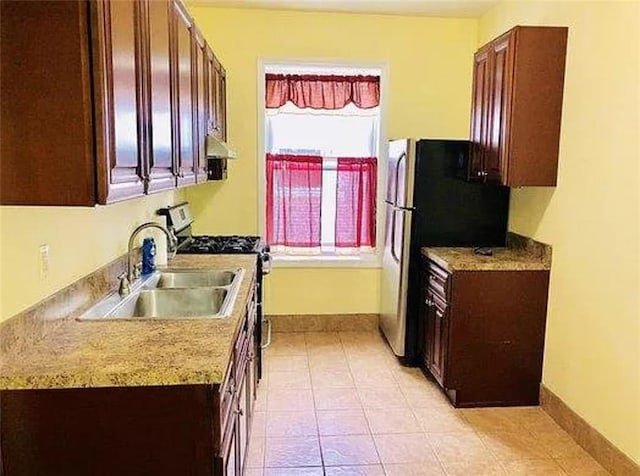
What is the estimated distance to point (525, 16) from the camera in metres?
3.64

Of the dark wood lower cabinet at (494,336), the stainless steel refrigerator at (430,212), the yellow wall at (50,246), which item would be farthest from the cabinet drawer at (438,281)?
the yellow wall at (50,246)

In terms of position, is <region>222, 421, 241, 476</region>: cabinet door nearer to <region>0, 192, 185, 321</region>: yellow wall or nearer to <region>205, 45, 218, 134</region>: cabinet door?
<region>0, 192, 185, 321</region>: yellow wall

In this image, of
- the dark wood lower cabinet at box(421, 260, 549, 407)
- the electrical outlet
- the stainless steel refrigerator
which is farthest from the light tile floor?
the electrical outlet

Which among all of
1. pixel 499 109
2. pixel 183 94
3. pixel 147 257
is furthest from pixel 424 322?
pixel 183 94

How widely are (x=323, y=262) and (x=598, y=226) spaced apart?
2.40 metres

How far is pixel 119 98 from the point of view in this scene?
5.04ft

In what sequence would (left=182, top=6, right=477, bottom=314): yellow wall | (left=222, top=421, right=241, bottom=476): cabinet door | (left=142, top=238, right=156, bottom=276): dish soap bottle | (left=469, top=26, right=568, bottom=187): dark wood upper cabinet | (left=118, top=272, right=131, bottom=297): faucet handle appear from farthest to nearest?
1. (left=182, top=6, right=477, bottom=314): yellow wall
2. (left=469, top=26, right=568, bottom=187): dark wood upper cabinet
3. (left=142, top=238, right=156, bottom=276): dish soap bottle
4. (left=118, top=272, right=131, bottom=297): faucet handle
5. (left=222, top=421, right=241, bottom=476): cabinet door

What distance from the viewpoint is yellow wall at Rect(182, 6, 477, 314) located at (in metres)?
4.37

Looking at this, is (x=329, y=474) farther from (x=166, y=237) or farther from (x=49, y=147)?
(x=49, y=147)

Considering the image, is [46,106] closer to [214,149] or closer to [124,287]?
[124,287]

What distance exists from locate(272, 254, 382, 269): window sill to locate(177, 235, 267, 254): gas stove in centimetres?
74

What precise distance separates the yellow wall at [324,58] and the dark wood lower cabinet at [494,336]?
171 centimetres

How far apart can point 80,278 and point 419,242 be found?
7.92 feet

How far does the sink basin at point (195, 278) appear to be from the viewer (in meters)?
2.94
